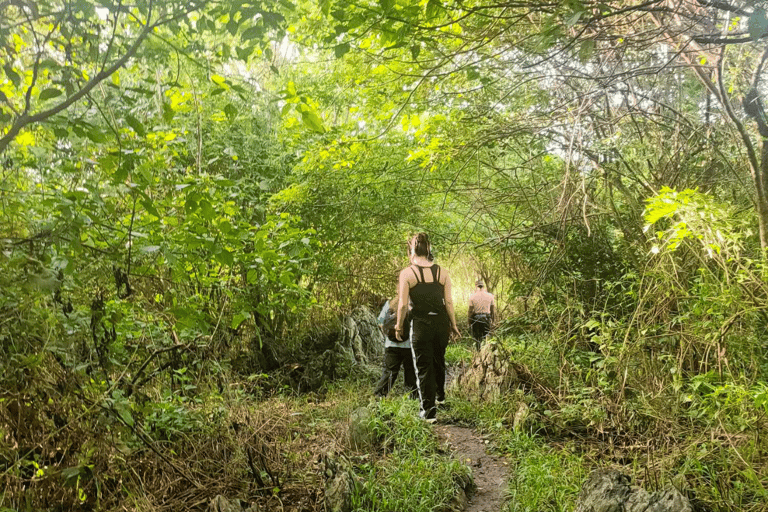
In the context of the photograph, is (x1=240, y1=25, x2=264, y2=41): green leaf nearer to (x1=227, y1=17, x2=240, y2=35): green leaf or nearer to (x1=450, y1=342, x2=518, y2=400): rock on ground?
(x1=227, y1=17, x2=240, y2=35): green leaf

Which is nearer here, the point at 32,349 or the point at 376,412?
the point at 32,349

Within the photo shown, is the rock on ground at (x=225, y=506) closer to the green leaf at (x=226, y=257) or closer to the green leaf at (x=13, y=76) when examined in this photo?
the green leaf at (x=226, y=257)

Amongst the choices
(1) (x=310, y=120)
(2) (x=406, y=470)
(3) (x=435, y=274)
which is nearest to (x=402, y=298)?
(3) (x=435, y=274)

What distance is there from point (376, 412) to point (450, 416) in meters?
1.24

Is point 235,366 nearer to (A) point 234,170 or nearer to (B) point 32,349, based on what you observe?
(A) point 234,170

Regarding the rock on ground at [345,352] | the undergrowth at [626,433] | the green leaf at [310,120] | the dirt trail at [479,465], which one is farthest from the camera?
the rock on ground at [345,352]

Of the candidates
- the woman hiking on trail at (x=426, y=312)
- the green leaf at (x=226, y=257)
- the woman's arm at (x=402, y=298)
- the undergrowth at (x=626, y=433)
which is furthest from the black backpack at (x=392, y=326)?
the green leaf at (x=226, y=257)

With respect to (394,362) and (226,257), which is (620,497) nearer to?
(226,257)

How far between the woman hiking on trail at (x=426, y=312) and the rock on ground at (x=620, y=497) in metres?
2.35

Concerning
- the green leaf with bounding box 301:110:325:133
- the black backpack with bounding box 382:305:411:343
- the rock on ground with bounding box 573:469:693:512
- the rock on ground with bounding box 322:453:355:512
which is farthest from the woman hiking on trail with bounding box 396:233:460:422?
the green leaf with bounding box 301:110:325:133

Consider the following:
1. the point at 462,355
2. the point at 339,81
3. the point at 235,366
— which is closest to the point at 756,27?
the point at 339,81

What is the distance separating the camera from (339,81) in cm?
696

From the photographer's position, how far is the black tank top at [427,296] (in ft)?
18.2

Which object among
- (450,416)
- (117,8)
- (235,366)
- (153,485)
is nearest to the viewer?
(117,8)
